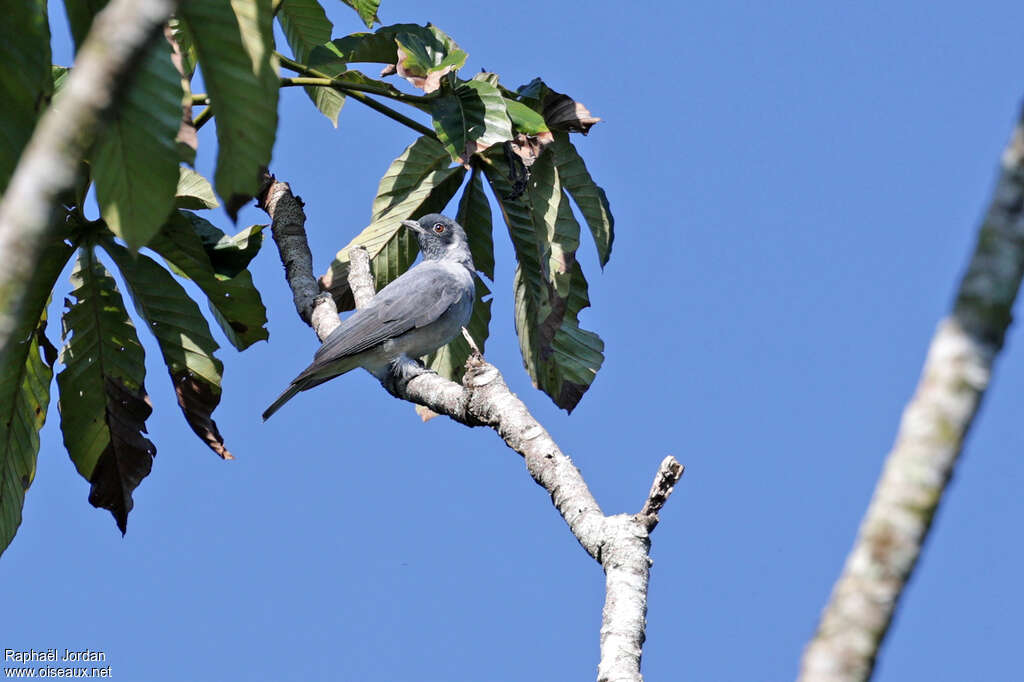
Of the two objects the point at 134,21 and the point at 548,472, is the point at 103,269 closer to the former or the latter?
the point at 548,472

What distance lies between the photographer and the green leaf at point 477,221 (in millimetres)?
6277

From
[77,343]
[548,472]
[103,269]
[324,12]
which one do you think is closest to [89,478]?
[77,343]

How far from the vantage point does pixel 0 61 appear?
3.35 metres

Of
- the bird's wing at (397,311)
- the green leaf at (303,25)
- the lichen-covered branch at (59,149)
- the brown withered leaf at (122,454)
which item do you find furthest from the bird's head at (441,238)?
the lichen-covered branch at (59,149)

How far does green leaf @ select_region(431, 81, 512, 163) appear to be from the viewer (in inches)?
203

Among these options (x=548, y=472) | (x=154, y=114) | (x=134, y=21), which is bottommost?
(x=134, y=21)

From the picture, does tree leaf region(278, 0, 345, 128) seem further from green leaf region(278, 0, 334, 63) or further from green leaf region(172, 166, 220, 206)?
green leaf region(172, 166, 220, 206)

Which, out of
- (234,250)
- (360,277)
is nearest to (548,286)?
(360,277)

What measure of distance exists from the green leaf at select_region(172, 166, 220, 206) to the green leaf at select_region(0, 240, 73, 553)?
650mm

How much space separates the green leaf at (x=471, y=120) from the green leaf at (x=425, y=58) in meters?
0.12

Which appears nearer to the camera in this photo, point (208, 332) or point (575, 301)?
point (208, 332)

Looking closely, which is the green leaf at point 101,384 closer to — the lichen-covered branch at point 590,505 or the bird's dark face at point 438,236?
the lichen-covered branch at point 590,505

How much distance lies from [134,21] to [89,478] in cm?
372

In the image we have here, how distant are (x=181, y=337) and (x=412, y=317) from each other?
6.07ft
